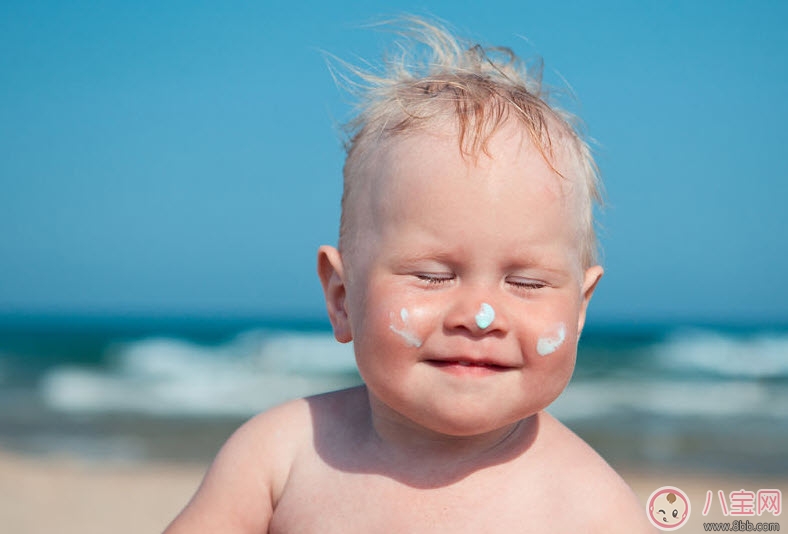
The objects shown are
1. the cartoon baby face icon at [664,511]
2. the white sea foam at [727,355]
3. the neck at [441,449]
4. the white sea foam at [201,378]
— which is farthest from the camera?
the white sea foam at [727,355]

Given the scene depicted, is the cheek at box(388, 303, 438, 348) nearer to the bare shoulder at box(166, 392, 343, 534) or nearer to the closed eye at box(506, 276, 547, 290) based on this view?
the closed eye at box(506, 276, 547, 290)

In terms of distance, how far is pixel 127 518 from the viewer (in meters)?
7.17

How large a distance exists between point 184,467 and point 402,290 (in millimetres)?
7789

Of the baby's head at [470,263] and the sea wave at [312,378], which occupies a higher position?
the sea wave at [312,378]

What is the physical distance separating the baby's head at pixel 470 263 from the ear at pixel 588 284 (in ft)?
0.21

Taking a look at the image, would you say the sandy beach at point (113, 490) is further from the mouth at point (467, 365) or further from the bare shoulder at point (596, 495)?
the mouth at point (467, 365)

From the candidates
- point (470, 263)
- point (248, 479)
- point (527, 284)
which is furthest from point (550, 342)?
point (248, 479)

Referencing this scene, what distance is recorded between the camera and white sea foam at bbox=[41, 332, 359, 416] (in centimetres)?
1438

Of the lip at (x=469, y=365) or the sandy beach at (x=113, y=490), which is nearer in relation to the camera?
the lip at (x=469, y=365)

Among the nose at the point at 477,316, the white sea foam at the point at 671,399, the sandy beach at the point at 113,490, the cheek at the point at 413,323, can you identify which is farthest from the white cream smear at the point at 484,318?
the white sea foam at the point at 671,399

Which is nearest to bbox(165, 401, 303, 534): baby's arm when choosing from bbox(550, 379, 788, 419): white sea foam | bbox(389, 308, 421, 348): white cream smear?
bbox(389, 308, 421, 348): white cream smear

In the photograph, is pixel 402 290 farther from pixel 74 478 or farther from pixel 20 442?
pixel 20 442

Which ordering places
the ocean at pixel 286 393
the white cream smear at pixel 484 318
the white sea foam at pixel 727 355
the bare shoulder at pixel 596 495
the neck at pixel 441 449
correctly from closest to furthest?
1. the white cream smear at pixel 484 318
2. the bare shoulder at pixel 596 495
3. the neck at pixel 441 449
4. the ocean at pixel 286 393
5. the white sea foam at pixel 727 355

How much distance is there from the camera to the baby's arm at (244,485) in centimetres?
233
